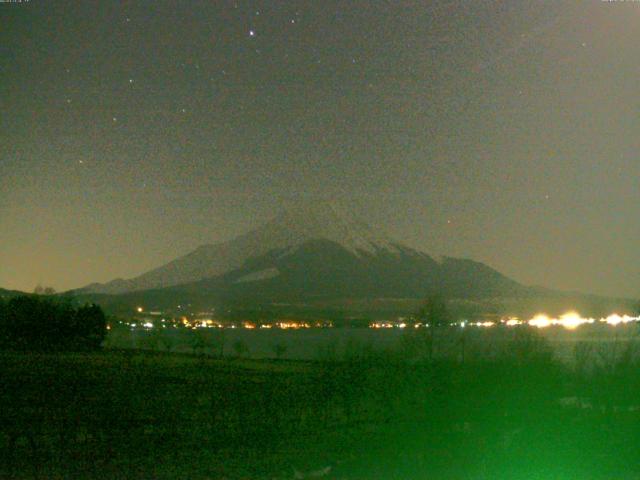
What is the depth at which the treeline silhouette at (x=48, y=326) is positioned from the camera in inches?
2190

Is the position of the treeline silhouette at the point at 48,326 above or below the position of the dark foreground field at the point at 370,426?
above

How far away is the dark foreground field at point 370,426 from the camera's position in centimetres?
1380

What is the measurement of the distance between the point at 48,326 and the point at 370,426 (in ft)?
136

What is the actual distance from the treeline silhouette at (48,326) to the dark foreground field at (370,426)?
3109cm

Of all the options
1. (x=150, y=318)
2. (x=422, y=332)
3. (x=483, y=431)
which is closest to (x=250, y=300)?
(x=150, y=318)

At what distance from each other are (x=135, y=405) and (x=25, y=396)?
11.4 ft

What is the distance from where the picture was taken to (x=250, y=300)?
179 meters

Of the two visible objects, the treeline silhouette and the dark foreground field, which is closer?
the dark foreground field

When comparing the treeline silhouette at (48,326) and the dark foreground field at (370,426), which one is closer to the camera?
the dark foreground field at (370,426)

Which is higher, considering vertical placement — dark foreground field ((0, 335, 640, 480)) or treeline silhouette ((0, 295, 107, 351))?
treeline silhouette ((0, 295, 107, 351))

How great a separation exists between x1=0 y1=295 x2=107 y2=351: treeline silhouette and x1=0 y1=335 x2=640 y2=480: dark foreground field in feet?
102

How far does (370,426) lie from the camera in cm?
1889

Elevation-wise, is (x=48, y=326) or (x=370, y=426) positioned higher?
(x=48, y=326)

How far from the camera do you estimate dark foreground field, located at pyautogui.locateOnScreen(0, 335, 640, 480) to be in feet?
45.3
